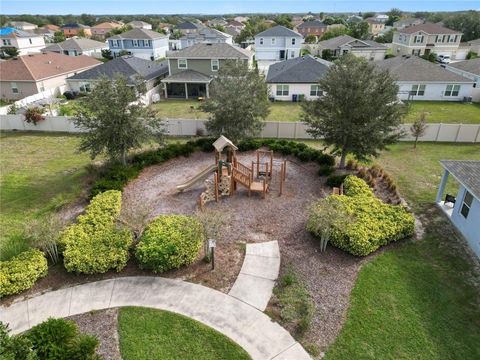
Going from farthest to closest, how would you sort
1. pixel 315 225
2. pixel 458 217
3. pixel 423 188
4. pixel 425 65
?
pixel 425 65, pixel 423 188, pixel 458 217, pixel 315 225

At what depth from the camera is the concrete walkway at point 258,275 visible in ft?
34.8

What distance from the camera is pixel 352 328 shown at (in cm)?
953

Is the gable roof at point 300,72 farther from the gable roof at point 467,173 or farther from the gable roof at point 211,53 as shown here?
the gable roof at point 467,173

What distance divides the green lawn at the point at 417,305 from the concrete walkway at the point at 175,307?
63.6 inches

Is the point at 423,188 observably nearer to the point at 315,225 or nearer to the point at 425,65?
the point at 315,225

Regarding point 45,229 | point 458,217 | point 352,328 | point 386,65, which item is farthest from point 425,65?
point 45,229

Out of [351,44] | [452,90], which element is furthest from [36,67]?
[351,44]

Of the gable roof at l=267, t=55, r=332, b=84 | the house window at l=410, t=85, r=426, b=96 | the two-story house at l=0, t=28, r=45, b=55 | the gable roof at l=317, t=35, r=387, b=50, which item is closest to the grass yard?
the gable roof at l=267, t=55, r=332, b=84

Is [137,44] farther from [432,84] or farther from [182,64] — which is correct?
[432,84]

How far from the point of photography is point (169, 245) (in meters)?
11.6

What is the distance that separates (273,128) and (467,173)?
46.2ft

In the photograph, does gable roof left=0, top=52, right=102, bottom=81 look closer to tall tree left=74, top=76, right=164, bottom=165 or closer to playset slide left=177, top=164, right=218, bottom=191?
tall tree left=74, top=76, right=164, bottom=165

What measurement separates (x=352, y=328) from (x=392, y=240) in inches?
196

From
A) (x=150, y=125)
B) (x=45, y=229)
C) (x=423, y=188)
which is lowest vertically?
(x=423, y=188)
